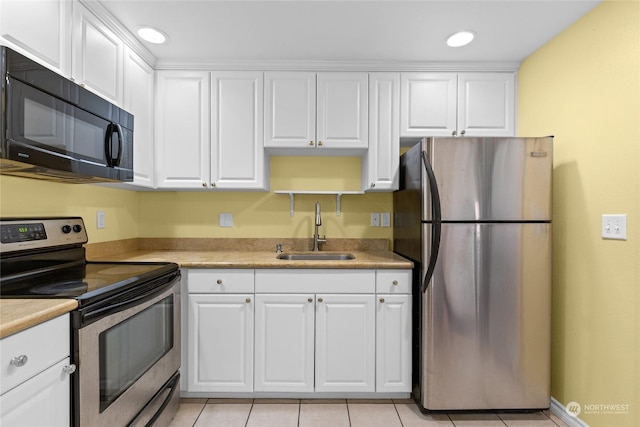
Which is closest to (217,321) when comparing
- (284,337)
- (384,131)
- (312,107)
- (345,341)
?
(284,337)

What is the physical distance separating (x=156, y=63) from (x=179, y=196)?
3.21 ft

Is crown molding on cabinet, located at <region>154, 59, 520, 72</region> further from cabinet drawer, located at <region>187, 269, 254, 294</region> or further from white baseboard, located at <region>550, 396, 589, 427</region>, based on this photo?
white baseboard, located at <region>550, 396, 589, 427</region>

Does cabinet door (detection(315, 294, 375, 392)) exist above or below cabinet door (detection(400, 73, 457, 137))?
below

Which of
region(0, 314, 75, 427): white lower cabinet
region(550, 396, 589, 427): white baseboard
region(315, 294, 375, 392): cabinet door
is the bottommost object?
region(550, 396, 589, 427): white baseboard

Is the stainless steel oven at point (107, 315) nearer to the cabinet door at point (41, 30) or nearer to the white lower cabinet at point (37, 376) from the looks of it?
the white lower cabinet at point (37, 376)

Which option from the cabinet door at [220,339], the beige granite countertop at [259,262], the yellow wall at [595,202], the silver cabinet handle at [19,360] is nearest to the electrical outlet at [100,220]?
the beige granite countertop at [259,262]

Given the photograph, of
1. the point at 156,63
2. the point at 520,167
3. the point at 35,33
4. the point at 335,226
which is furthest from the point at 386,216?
the point at 35,33

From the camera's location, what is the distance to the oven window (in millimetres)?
1279

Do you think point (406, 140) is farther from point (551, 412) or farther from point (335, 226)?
point (551, 412)

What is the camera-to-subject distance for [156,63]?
92.0 inches

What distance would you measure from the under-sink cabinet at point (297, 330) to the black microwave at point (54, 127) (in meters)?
0.83

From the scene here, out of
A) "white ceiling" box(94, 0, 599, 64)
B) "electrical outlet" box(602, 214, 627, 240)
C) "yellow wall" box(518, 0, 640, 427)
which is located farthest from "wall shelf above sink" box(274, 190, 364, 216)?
"electrical outlet" box(602, 214, 627, 240)

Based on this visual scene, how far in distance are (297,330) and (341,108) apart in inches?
59.9

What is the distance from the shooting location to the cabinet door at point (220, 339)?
2.02 metres
